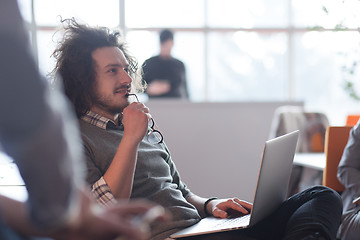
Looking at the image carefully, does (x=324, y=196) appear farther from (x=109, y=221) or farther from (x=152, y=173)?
(x=109, y=221)

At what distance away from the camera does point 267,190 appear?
4.98 feet

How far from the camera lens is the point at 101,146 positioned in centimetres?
158

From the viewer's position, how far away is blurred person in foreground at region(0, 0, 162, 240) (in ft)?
1.77

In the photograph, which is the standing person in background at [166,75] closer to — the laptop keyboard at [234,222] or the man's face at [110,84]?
the man's face at [110,84]

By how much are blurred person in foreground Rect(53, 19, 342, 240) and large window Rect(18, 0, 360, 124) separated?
4.21 metres

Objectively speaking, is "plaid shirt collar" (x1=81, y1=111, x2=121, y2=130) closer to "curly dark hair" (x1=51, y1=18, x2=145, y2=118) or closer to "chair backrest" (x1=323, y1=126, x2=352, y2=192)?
"curly dark hair" (x1=51, y1=18, x2=145, y2=118)

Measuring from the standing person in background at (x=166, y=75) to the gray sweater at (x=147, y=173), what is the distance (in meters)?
2.82

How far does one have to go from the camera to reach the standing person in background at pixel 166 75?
4.55m

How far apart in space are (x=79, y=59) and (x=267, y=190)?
2.68 ft

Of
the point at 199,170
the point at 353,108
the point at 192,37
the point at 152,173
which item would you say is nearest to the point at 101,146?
the point at 152,173

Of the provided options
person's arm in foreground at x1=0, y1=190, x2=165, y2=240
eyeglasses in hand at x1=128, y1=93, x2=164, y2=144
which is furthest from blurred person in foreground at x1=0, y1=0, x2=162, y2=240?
eyeglasses in hand at x1=128, y1=93, x2=164, y2=144

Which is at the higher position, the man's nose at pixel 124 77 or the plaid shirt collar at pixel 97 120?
the man's nose at pixel 124 77

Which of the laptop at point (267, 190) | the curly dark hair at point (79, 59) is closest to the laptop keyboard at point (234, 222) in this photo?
the laptop at point (267, 190)

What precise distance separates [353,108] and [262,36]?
1590mm
